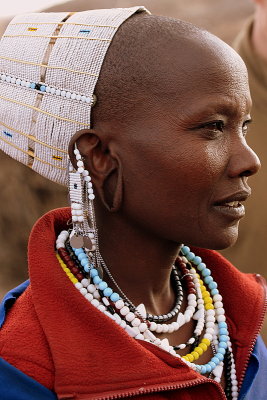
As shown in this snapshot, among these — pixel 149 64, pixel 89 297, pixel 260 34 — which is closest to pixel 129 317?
pixel 89 297

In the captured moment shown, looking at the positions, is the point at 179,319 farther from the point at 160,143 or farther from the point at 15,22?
the point at 15,22

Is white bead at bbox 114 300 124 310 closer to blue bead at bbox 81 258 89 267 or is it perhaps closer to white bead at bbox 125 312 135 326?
white bead at bbox 125 312 135 326

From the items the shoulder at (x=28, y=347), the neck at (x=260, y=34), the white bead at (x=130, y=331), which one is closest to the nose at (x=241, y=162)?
the white bead at (x=130, y=331)

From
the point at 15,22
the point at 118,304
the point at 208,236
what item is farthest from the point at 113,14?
the point at 118,304

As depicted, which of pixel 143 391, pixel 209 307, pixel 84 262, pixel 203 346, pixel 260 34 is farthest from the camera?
pixel 260 34

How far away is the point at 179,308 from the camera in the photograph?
7.69 ft

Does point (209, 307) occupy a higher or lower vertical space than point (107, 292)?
lower

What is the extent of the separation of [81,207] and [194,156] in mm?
367

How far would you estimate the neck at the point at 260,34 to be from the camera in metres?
4.35

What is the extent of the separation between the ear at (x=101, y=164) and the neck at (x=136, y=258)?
0.30 feet

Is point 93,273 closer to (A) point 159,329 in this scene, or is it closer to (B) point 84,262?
(B) point 84,262

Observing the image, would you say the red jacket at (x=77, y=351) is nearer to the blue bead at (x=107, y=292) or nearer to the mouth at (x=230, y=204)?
the blue bead at (x=107, y=292)

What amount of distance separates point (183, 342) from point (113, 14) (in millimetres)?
1036

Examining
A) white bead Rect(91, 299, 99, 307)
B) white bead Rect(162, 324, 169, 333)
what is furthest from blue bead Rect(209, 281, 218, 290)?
white bead Rect(91, 299, 99, 307)
